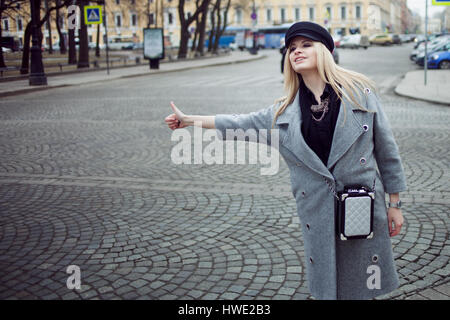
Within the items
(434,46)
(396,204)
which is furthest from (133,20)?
(396,204)

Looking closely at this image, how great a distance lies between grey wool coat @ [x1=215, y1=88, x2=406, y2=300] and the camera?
246 centimetres

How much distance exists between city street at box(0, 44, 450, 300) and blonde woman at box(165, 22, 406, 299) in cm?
98

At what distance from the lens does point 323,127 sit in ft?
8.22

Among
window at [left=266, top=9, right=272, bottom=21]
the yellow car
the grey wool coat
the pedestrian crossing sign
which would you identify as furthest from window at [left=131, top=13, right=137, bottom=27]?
the grey wool coat

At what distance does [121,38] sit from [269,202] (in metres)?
101

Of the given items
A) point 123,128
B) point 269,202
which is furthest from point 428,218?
point 123,128

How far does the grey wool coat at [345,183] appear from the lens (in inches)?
96.7

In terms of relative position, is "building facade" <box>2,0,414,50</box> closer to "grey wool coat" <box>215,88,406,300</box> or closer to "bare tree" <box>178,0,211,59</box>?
"bare tree" <box>178,0,211,59</box>

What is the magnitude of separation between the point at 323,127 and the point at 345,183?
291mm

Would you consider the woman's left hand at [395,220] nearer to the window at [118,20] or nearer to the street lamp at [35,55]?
the street lamp at [35,55]

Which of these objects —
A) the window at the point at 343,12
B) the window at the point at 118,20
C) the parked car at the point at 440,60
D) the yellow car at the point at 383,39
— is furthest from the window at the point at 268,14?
the parked car at the point at 440,60

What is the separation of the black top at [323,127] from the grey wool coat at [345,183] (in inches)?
2.0

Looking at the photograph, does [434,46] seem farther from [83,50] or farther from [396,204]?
[396,204]
